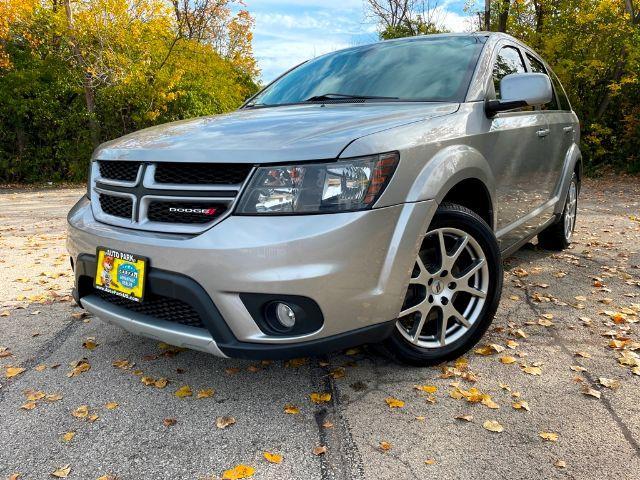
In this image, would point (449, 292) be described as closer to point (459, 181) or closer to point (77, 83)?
point (459, 181)

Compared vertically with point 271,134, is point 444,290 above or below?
below

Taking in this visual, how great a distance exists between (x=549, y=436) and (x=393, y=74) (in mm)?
2123

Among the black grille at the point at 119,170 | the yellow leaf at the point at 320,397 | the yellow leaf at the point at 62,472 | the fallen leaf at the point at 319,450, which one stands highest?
the black grille at the point at 119,170

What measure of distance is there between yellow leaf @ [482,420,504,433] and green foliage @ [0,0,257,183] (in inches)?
476

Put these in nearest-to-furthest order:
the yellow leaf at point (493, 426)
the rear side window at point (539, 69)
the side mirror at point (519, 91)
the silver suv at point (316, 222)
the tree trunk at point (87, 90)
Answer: the silver suv at point (316, 222) → the yellow leaf at point (493, 426) → the side mirror at point (519, 91) → the rear side window at point (539, 69) → the tree trunk at point (87, 90)

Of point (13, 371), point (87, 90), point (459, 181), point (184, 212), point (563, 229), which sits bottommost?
point (13, 371)

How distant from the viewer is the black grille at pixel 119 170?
2385 millimetres

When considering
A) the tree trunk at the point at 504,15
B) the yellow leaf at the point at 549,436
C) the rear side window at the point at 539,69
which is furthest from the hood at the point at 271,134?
the tree trunk at the point at 504,15

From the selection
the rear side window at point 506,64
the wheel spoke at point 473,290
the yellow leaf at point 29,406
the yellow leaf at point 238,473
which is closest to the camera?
the yellow leaf at point 238,473

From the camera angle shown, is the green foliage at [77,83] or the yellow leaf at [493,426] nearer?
the yellow leaf at [493,426]

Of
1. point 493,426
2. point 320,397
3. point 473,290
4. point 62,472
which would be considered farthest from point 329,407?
point 62,472

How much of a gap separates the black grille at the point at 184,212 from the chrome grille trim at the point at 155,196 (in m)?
0.02

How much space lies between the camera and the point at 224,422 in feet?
7.34

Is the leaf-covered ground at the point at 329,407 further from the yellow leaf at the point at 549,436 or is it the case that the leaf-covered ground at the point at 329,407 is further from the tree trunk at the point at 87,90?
the tree trunk at the point at 87,90
